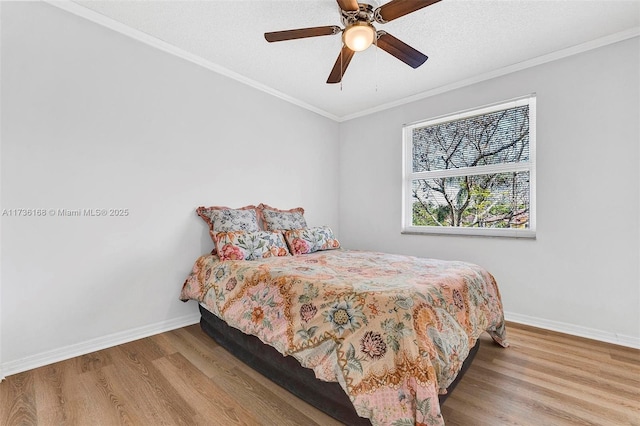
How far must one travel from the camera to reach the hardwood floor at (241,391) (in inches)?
55.9

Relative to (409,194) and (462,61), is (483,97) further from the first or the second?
(409,194)

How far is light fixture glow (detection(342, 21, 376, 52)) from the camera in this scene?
1.70 meters

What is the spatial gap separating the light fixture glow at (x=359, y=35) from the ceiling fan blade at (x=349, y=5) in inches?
3.5

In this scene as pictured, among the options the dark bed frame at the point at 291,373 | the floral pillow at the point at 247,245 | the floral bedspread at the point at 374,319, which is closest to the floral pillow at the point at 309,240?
the floral pillow at the point at 247,245

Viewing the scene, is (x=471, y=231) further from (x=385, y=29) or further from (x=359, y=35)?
(x=359, y=35)

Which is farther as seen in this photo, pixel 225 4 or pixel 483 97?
pixel 483 97

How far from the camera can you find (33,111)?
1897 millimetres

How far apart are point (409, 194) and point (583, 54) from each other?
2016 millimetres

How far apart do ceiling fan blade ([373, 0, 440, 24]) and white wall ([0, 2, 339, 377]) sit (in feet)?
6.08

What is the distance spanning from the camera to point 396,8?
1616mm

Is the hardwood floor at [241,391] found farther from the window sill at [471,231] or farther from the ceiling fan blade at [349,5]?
the ceiling fan blade at [349,5]

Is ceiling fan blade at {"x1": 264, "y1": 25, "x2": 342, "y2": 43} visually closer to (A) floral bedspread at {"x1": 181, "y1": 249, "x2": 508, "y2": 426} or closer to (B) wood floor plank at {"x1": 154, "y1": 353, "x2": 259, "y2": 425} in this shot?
(A) floral bedspread at {"x1": 181, "y1": 249, "x2": 508, "y2": 426}

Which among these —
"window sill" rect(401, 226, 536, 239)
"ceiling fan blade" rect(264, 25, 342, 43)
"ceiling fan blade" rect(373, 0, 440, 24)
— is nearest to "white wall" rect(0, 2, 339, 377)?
"ceiling fan blade" rect(264, 25, 342, 43)

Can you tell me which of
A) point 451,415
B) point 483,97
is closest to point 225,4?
point 483,97
